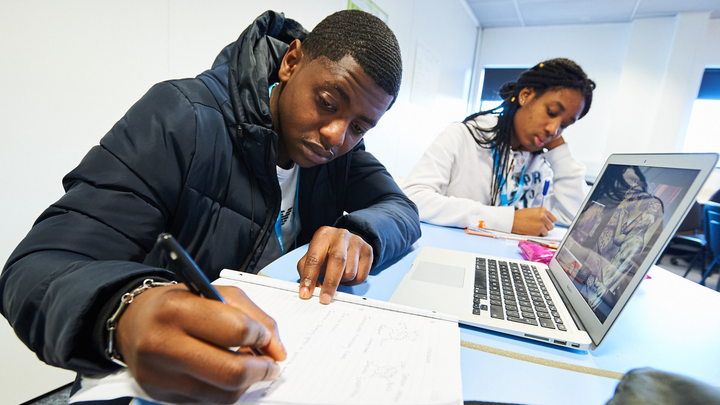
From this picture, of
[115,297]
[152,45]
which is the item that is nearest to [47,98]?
[152,45]

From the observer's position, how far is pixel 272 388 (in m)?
0.30

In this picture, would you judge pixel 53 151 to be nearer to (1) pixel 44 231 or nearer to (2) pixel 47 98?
(2) pixel 47 98

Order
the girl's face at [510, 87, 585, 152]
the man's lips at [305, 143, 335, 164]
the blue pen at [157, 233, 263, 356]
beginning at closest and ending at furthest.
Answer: the blue pen at [157, 233, 263, 356], the man's lips at [305, 143, 335, 164], the girl's face at [510, 87, 585, 152]

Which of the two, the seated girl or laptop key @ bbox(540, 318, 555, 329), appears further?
the seated girl

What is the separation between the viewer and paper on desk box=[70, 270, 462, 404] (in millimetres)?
300

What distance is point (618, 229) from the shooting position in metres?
0.56

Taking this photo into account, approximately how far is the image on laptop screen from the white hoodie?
2.08 feet

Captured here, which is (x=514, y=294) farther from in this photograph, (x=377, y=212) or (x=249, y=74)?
(x=249, y=74)

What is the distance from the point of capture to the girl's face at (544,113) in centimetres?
139

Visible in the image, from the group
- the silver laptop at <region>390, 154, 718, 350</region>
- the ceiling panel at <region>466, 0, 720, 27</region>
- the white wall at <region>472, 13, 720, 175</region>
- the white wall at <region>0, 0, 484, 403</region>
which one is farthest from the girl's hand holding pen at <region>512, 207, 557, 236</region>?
the white wall at <region>472, 13, 720, 175</region>

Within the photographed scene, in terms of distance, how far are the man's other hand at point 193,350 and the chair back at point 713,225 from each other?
3244mm

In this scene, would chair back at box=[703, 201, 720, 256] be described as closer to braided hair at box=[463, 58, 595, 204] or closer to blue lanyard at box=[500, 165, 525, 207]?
braided hair at box=[463, 58, 595, 204]

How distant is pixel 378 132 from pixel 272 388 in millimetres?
2104

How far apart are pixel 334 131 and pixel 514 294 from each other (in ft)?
1.50
